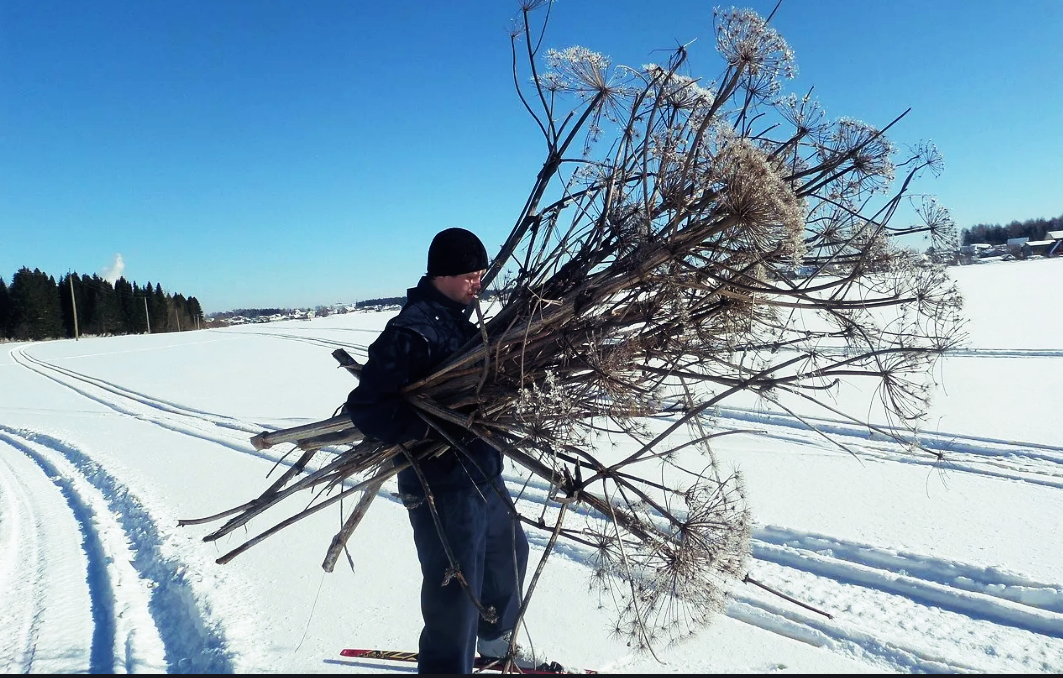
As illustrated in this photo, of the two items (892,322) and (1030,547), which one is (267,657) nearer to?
(892,322)

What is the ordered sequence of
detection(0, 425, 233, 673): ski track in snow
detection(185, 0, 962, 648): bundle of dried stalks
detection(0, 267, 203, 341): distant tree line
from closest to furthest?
detection(185, 0, 962, 648): bundle of dried stalks < detection(0, 425, 233, 673): ski track in snow < detection(0, 267, 203, 341): distant tree line

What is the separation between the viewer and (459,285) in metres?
2.40

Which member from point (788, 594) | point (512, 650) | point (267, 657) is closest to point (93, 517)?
point (267, 657)

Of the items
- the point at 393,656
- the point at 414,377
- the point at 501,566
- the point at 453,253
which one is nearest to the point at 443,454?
the point at 414,377

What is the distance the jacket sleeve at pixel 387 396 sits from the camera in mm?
2094

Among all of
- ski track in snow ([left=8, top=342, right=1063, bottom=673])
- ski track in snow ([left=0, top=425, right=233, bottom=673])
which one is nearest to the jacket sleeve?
ski track in snow ([left=8, top=342, right=1063, bottom=673])

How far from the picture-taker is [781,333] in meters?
2.17

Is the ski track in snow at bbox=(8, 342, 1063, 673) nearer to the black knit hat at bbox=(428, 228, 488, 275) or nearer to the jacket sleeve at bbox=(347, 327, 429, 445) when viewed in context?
the jacket sleeve at bbox=(347, 327, 429, 445)

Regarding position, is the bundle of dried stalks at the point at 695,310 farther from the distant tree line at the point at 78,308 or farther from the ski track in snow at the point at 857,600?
the distant tree line at the point at 78,308

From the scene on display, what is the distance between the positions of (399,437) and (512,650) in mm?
861

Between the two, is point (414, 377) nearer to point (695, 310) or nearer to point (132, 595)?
point (695, 310)

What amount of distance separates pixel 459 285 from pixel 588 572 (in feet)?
6.22

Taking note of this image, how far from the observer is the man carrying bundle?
6.99 feet

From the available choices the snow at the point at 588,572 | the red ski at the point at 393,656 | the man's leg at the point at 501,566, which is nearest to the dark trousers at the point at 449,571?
the man's leg at the point at 501,566
